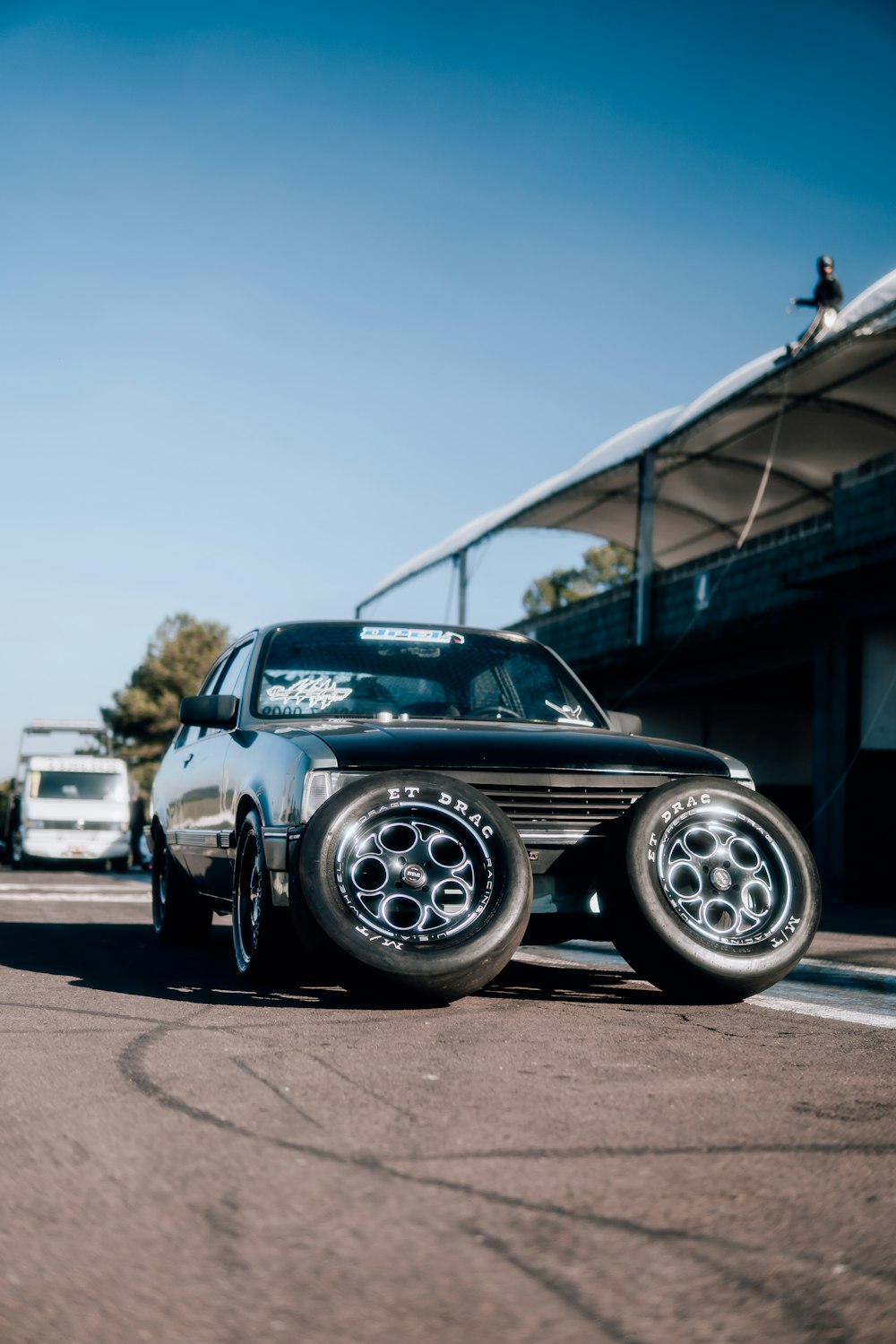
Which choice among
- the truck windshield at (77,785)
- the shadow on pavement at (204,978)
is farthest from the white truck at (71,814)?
the shadow on pavement at (204,978)

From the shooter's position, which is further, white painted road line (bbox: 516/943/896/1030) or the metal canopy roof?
the metal canopy roof

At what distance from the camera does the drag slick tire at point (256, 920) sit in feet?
19.3

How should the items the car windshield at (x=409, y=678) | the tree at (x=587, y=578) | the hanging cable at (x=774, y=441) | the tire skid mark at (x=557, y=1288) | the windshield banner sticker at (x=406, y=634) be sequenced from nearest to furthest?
the tire skid mark at (x=557, y=1288) → the car windshield at (x=409, y=678) → the windshield banner sticker at (x=406, y=634) → the hanging cable at (x=774, y=441) → the tree at (x=587, y=578)

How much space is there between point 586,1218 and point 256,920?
3420mm

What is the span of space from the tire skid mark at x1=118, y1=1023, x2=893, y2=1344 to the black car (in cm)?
148

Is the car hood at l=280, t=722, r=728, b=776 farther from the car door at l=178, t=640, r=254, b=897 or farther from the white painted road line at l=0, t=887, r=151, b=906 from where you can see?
the white painted road line at l=0, t=887, r=151, b=906

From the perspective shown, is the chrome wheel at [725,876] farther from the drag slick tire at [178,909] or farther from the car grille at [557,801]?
the drag slick tire at [178,909]

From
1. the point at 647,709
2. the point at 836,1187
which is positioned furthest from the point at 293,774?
the point at 647,709

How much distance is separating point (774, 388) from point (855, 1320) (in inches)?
682

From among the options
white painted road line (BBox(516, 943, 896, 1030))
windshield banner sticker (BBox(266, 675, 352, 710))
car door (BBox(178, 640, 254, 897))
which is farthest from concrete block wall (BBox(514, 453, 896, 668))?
windshield banner sticker (BBox(266, 675, 352, 710))

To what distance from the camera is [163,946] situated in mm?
8641

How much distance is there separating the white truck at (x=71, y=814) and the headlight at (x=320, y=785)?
913 inches

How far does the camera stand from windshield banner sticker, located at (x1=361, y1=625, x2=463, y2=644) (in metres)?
7.52

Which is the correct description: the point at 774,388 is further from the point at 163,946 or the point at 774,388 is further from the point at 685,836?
the point at 685,836
